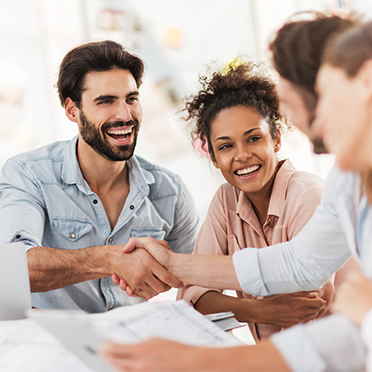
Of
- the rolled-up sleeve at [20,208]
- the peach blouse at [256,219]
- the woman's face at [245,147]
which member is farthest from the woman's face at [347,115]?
the rolled-up sleeve at [20,208]

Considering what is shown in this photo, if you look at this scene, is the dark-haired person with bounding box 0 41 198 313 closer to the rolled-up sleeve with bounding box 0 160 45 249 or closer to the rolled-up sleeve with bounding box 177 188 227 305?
the rolled-up sleeve with bounding box 0 160 45 249

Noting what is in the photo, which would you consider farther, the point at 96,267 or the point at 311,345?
the point at 96,267

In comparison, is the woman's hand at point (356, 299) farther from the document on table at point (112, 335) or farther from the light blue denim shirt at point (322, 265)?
the document on table at point (112, 335)

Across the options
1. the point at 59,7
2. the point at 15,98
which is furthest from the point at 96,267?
the point at 59,7

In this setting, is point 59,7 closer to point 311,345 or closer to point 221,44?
point 221,44

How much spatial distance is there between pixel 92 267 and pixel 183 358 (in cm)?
88

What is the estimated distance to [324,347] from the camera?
530 millimetres

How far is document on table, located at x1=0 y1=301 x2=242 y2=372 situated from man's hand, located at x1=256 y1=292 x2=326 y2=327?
1.20 feet

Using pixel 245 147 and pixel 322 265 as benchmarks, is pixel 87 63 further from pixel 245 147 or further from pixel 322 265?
pixel 322 265

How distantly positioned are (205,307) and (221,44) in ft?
9.22

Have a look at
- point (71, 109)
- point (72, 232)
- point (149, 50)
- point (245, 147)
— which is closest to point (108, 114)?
point (71, 109)

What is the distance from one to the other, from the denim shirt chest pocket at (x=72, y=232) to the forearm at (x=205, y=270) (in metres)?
0.50

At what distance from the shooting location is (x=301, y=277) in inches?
34.4

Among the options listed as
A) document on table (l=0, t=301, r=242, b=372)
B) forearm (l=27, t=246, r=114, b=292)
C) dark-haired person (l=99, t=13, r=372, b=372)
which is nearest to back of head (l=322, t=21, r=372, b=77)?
dark-haired person (l=99, t=13, r=372, b=372)
